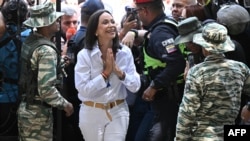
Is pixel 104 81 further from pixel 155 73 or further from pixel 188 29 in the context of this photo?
pixel 188 29

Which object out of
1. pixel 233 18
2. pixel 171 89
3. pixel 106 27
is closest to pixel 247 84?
pixel 233 18

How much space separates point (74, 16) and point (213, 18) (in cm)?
180

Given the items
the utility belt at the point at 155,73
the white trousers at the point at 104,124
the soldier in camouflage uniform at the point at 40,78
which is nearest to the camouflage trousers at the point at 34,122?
the soldier in camouflage uniform at the point at 40,78

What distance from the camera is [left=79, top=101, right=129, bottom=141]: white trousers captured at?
3926mm

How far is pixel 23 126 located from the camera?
3.72 meters

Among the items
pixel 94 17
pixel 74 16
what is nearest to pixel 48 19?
pixel 94 17

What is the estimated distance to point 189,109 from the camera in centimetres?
314

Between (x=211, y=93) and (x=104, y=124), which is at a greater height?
→ (x=211, y=93)

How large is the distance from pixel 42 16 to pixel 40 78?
51 cm

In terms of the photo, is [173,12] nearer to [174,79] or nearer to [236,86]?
[174,79]

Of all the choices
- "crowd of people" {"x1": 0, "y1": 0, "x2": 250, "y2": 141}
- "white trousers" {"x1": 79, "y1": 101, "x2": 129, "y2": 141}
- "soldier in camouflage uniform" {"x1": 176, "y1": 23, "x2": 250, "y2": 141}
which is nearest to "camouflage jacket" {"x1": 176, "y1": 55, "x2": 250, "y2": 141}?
"soldier in camouflage uniform" {"x1": 176, "y1": 23, "x2": 250, "y2": 141}

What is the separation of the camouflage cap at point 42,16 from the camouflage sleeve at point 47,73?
22 cm

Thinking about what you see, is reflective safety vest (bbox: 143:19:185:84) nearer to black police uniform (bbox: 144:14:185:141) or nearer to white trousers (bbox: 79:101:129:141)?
black police uniform (bbox: 144:14:185:141)

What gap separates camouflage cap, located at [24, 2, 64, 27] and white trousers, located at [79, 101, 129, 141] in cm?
73
